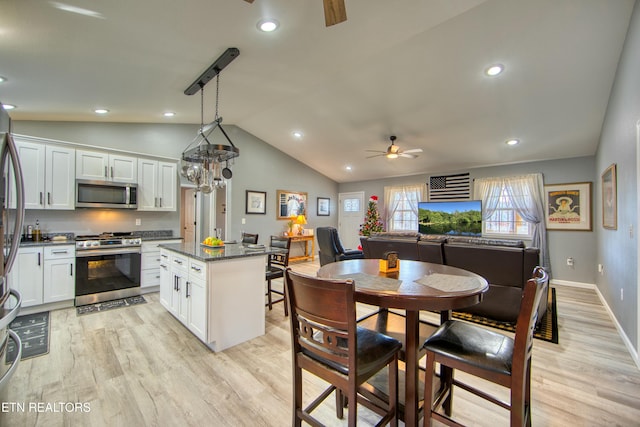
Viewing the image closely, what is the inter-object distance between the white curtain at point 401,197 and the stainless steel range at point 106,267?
5.73 m

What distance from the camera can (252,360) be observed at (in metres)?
2.43

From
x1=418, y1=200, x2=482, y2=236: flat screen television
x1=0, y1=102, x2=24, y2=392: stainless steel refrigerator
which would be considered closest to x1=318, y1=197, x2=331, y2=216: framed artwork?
Result: x1=418, y1=200, x2=482, y2=236: flat screen television

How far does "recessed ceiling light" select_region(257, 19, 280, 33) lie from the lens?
239 cm

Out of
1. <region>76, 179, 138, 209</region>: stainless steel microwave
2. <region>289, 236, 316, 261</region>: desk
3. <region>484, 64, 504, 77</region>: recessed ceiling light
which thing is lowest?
<region>289, 236, 316, 261</region>: desk

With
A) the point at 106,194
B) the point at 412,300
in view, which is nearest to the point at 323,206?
the point at 106,194

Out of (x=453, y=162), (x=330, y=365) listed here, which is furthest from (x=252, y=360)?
(x=453, y=162)

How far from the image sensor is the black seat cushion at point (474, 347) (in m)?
1.27

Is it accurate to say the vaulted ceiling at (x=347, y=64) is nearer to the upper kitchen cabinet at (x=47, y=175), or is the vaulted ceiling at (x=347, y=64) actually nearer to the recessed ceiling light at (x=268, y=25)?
the recessed ceiling light at (x=268, y=25)

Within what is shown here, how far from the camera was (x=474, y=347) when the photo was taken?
54.1 inches

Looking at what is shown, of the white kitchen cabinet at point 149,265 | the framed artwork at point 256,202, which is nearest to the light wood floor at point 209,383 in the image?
the white kitchen cabinet at point 149,265

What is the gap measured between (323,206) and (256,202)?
7.75ft

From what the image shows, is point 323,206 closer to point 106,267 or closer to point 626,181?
point 106,267

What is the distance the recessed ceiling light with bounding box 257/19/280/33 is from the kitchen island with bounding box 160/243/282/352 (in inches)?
83.3

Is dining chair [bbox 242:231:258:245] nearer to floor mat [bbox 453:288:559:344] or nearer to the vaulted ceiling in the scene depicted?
the vaulted ceiling
